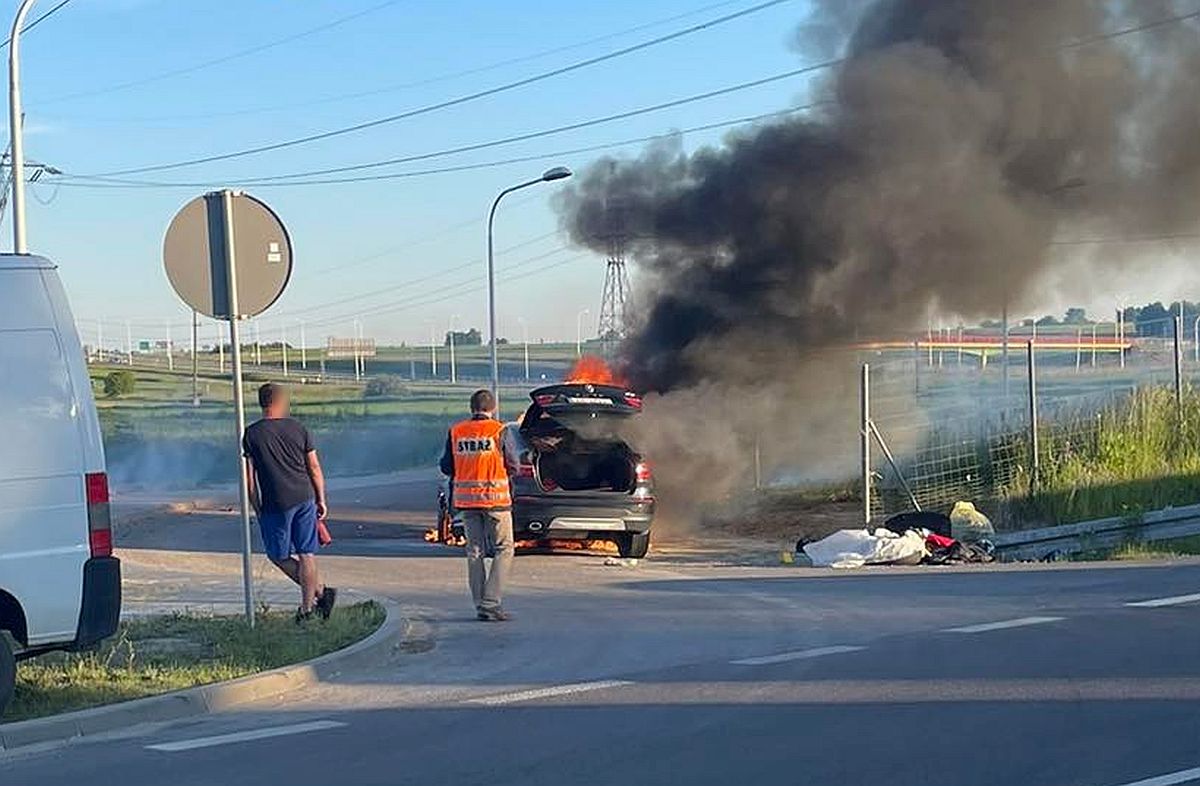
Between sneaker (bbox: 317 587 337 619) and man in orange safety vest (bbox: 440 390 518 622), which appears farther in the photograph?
man in orange safety vest (bbox: 440 390 518 622)

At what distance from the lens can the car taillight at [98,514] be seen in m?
7.88

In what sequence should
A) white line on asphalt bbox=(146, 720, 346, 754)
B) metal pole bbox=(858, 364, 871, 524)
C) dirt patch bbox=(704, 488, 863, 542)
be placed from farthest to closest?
dirt patch bbox=(704, 488, 863, 542), metal pole bbox=(858, 364, 871, 524), white line on asphalt bbox=(146, 720, 346, 754)

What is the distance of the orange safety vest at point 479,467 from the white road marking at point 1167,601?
15.0ft

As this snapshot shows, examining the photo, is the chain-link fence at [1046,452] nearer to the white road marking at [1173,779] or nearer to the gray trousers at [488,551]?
the gray trousers at [488,551]

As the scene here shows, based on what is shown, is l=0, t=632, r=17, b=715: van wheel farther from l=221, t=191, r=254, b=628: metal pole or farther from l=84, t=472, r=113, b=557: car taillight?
l=221, t=191, r=254, b=628: metal pole

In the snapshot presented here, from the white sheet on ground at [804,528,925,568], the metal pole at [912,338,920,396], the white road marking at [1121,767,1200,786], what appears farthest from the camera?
the metal pole at [912,338,920,396]

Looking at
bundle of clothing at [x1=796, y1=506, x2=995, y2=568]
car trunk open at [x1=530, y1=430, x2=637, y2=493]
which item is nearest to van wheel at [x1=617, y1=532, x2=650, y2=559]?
car trunk open at [x1=530, y1=430, x2=637, y2=493]

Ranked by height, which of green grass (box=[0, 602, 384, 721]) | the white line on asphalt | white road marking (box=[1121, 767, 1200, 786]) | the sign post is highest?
the sign post

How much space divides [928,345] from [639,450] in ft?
29.2

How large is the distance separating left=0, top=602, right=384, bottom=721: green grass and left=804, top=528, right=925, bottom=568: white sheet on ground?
5548 millimetres

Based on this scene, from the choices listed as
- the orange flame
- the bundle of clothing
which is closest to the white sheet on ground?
the bundle of clothing

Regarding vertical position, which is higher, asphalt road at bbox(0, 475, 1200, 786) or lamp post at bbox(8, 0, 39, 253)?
lamp post at bbox(8, 0, 39, 253)

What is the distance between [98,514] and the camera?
7.89 metres

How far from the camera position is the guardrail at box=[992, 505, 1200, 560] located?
52.8 ft
